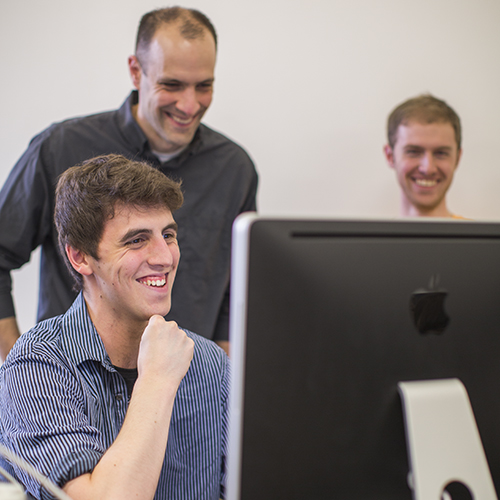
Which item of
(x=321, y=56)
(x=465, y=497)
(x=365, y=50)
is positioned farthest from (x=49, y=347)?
(x=365, y=50)

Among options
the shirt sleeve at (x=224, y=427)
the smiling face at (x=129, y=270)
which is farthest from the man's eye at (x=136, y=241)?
the shirt sleeve at (x=224, y=427)

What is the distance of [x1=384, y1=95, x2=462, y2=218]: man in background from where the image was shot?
2037mm

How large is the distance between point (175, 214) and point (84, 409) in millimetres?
927

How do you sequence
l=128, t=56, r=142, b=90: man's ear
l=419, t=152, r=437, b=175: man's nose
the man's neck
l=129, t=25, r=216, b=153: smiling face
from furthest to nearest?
1. l=419, t=152, r=437, b=175: man's nose
2. l=128, t=56, r=142, b=90: man's ear
3. l=129, t=25, r=216, b=153: smiling face
4. the man's neck

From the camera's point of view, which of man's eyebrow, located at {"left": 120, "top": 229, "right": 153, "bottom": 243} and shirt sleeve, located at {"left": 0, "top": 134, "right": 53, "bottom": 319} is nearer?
man's eyebrow, located at {"left": 120, "top": 229, "right": 153, "bottom": 243}

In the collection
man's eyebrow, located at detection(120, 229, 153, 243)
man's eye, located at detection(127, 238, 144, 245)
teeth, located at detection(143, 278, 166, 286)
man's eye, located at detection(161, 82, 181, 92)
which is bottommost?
teeth, located at detection(143, 278, 166, 286)

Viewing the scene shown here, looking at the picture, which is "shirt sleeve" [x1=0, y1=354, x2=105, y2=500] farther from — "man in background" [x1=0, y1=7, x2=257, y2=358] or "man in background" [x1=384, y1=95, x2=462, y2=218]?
"man in background" [x1=384, y1=95, x2=462, y2=218]

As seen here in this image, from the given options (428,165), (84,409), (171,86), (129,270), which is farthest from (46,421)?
(428,165)

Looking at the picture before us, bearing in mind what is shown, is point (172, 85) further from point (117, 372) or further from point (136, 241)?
point (117, 372)

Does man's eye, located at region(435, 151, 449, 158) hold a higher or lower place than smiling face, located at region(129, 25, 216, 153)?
lower

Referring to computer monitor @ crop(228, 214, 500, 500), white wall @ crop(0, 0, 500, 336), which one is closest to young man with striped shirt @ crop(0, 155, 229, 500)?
computer monitor @ crop(228, 214, 500, 500)

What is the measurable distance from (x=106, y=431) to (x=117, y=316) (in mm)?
250

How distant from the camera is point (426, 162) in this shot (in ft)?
6.66

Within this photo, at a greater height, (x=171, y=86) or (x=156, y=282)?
(x=171, y=86)
